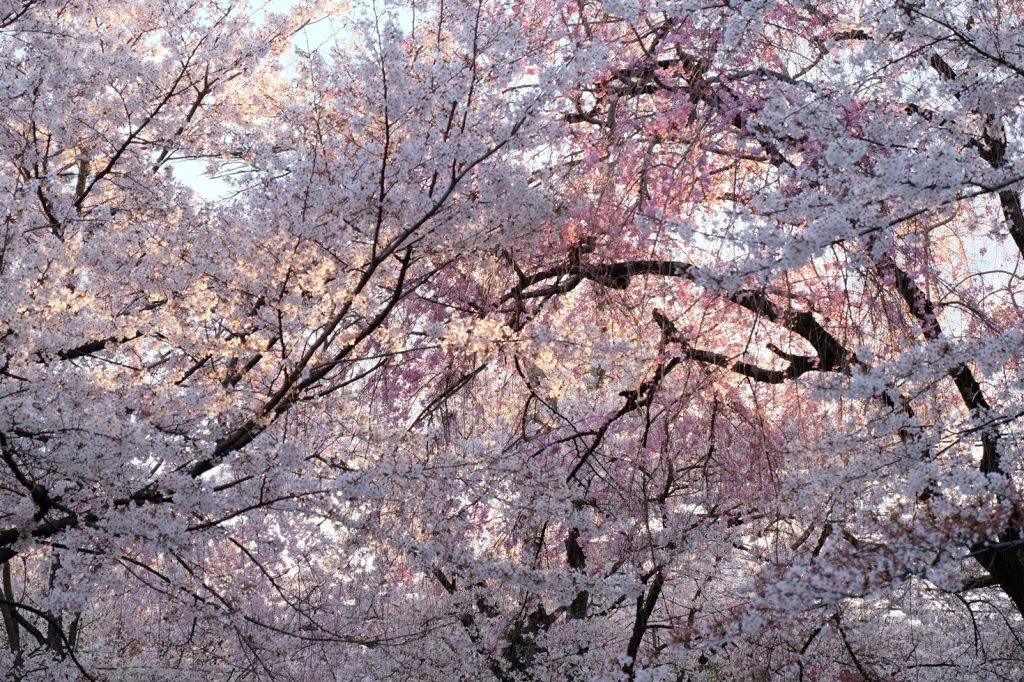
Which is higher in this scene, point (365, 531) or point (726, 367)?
point (726, 367)

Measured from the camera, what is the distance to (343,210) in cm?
484

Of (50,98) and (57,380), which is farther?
(50,98)

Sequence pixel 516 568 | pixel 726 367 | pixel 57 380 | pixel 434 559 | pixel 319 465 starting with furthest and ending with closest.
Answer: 1. pixel 726 367
2. pixel 516 568
3. pixel 434 559
4. pixel 319 465
5. pixel 57 380

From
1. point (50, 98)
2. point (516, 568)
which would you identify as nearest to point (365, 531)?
point (516, 568)

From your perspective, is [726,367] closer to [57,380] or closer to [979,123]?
[979,123]

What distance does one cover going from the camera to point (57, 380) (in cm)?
391

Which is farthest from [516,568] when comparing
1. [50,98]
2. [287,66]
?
[287,66]

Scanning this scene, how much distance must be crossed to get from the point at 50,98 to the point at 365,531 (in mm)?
3401

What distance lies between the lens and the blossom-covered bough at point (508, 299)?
12.5ft

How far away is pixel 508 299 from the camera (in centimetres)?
655

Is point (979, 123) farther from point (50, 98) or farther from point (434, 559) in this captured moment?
point (50, 98)

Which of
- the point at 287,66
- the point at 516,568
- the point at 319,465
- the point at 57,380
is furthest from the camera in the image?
the point at 287,66

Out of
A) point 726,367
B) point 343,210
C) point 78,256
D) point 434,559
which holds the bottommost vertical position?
point 434,559

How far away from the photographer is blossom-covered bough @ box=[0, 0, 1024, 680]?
12.5ft
